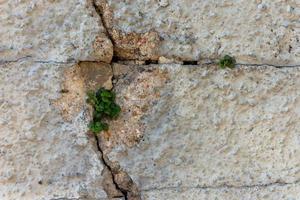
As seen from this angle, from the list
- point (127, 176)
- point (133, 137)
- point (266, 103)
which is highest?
point (266, 103)

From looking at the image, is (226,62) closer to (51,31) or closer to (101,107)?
(101,107)

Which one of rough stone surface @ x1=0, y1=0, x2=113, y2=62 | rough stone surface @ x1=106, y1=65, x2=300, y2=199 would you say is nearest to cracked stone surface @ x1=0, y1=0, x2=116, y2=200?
rough stone surface @ x1=0, y1=0, x2=113, y2=62

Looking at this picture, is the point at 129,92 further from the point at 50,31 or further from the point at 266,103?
the point at 266,103

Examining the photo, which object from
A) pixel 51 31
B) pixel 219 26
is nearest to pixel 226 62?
pixel 219 26

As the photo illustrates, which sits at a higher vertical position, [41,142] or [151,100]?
[151,100]

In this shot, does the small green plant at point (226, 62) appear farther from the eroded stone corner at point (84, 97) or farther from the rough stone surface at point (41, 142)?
the rough stone surface at point (41, 142)

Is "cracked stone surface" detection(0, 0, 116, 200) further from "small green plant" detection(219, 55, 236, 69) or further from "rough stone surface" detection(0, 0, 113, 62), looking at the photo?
"small green plant" detection(219, 55, 236, 69)

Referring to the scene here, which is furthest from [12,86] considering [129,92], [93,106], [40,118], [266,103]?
[266,103]
